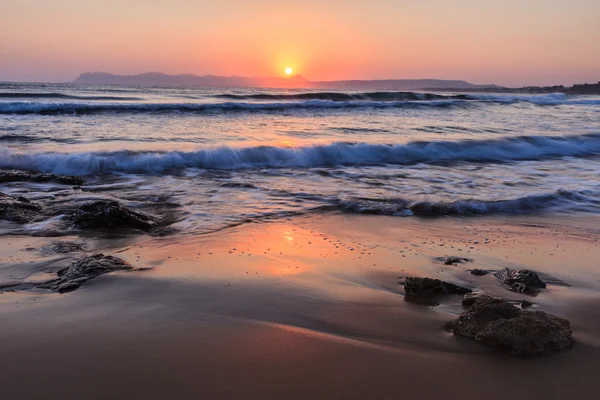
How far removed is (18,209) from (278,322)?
3.73 m

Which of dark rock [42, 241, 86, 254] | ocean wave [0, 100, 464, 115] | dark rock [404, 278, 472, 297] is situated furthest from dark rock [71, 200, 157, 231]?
ocean wave [0, 100, 464, 115]

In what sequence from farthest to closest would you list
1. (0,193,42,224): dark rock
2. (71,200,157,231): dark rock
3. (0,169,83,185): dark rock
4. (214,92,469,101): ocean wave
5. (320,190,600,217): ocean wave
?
(214,92,469,101): ocean wave → (0,169,83,185): dark rock → (320,190,600,217): ocean wave → (0,193,42,224): dark rock → (71,200,157,231): dark rock

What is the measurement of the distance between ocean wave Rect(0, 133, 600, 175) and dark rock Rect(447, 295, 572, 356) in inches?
259

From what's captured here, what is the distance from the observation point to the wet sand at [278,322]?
2164mm

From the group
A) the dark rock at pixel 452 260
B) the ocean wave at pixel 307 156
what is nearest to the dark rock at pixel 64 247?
the dark rock at pixel 452 260

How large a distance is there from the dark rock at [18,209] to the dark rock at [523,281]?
4.51 m

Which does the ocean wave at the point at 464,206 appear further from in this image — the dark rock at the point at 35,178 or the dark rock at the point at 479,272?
the dark rock at the point at 35,178

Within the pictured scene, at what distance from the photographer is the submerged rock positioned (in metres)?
3.22

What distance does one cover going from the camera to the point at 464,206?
588 cm

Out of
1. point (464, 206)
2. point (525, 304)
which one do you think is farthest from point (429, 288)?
point (464, 206)

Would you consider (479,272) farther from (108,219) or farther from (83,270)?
(108,219)

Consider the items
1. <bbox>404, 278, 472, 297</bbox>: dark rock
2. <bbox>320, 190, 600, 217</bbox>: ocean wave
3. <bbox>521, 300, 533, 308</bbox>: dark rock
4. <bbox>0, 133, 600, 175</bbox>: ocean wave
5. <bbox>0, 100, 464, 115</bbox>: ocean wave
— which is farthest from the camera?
<bbox>0, 100, 464, 115</bbox>: ocean wave

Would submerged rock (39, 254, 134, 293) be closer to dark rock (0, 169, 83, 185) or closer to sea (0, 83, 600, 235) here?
sea (0, 83, 600, 235)

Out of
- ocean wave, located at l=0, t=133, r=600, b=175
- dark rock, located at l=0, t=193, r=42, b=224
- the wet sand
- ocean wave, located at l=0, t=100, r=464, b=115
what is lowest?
the wet sand
